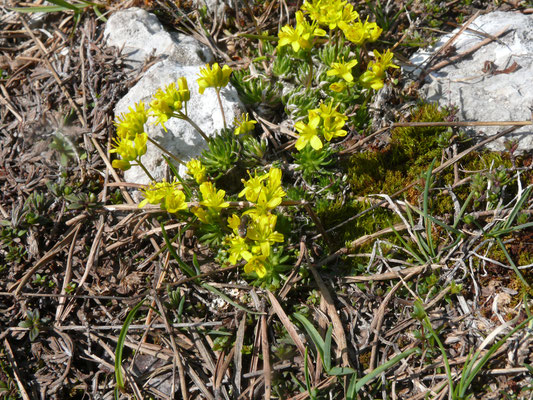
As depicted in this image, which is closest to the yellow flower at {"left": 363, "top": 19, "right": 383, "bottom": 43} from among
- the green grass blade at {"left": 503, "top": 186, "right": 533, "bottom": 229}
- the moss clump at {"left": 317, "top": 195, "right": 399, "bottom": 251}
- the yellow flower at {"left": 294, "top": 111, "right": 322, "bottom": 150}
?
the yellow flower at {"left": 294, "top": 111, "right": 322, "bottom": 150}

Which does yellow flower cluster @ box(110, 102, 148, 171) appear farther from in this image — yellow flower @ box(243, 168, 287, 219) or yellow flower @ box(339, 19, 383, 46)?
yellow flower @ box(339, 19, 383, 46)

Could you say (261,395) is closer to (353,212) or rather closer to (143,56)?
(353,212)

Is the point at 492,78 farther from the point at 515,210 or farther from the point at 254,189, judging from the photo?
the point at 254,189

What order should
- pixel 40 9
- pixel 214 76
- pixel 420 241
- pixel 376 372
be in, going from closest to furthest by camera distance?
1. pixel 376 372
2. pixel 420 241
3. pixel 214 76
4. pixel 40 9

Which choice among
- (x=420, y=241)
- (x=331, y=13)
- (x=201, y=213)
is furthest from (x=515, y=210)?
(x=201, y=213)

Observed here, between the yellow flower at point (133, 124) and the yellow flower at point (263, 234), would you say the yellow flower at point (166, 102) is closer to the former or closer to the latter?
the yellow flower at point (133, 124)
